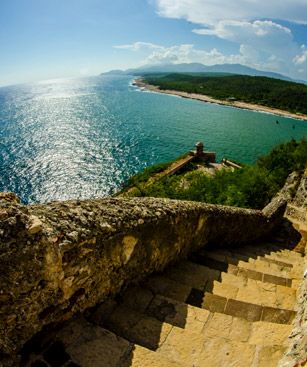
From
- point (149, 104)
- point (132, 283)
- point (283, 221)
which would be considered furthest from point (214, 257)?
point (149, 104)

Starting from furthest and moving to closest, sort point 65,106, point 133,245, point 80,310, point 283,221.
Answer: point 65,106
point 283,221
point 133,245
point 80,310

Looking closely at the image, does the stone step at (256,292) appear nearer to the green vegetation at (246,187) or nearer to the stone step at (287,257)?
the stone step at (287,257)

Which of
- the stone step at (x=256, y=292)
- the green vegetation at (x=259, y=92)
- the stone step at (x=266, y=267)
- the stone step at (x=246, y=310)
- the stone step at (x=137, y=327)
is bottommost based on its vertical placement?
the stone step at (x=266, y=267)

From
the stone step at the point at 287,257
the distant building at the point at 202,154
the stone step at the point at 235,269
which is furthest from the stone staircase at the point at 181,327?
the distant building at the point at 202,154

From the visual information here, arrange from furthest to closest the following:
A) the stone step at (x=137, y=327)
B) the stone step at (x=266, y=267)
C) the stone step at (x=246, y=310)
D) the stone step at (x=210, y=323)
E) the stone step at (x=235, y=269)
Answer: the stone step at (x=266, y=267) < the stone step at (x=235, y=269) < the stone step at (x=246, y=310) < the stone step at (x=210, y=323) < the stone step at (x=137, y=327)

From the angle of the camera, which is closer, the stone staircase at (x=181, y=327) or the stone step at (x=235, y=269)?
the stone staircase at (x=181, y=327)

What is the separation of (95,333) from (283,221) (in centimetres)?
1081

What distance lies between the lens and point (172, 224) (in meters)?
5.58

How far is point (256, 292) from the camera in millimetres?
5266

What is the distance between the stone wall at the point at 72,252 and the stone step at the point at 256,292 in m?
1.11

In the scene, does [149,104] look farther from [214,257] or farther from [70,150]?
[214,257]

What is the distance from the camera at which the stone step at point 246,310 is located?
14.1 feet

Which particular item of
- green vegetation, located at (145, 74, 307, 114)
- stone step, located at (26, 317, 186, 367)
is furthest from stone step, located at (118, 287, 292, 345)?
green vegetation, located at (145, 74, 307, 114)

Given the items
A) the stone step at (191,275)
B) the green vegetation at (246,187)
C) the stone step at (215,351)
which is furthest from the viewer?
the green vegetation at (246,187)
